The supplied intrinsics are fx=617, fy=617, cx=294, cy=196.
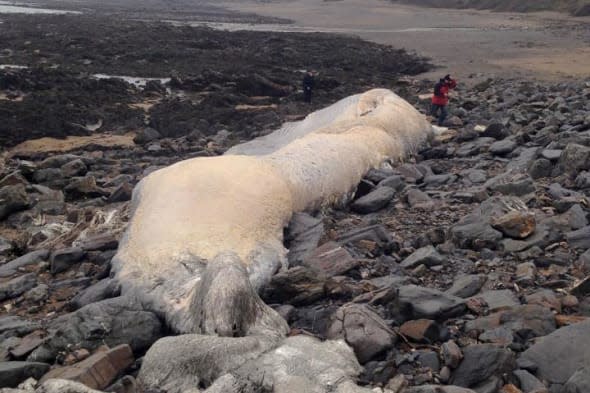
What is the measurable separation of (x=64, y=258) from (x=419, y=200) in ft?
15.8

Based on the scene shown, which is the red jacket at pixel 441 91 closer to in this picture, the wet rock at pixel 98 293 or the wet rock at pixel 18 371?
the wet rock at pixel 98 293

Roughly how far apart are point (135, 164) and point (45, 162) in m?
1.76

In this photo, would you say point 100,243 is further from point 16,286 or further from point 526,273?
point 526,273

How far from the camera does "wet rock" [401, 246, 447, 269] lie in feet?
21.1

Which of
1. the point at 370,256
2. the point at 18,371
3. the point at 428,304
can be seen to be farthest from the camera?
the point at 370,256

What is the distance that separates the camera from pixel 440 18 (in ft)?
177

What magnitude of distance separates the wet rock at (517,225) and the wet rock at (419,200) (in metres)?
1.72

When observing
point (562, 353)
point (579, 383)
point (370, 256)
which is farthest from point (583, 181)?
point (579, 383)

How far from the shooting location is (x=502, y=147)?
1115cm

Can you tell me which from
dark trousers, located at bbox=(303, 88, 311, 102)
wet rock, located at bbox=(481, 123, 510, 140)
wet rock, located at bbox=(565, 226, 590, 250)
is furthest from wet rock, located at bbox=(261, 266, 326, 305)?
dark trousers, located at bbox=(303, 88, 311, 102)

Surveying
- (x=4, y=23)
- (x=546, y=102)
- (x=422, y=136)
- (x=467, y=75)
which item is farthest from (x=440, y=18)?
(x=422, y=136)

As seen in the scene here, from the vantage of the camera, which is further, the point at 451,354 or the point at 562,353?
the point at 451,354

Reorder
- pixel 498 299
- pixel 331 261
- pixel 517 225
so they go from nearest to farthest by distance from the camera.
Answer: pixel 498 299, pixel 331 261, pixel 517 225

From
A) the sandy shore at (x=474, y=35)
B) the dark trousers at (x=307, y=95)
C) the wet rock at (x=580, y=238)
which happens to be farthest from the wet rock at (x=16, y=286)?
the sandy shore at (x=474, y=35)
